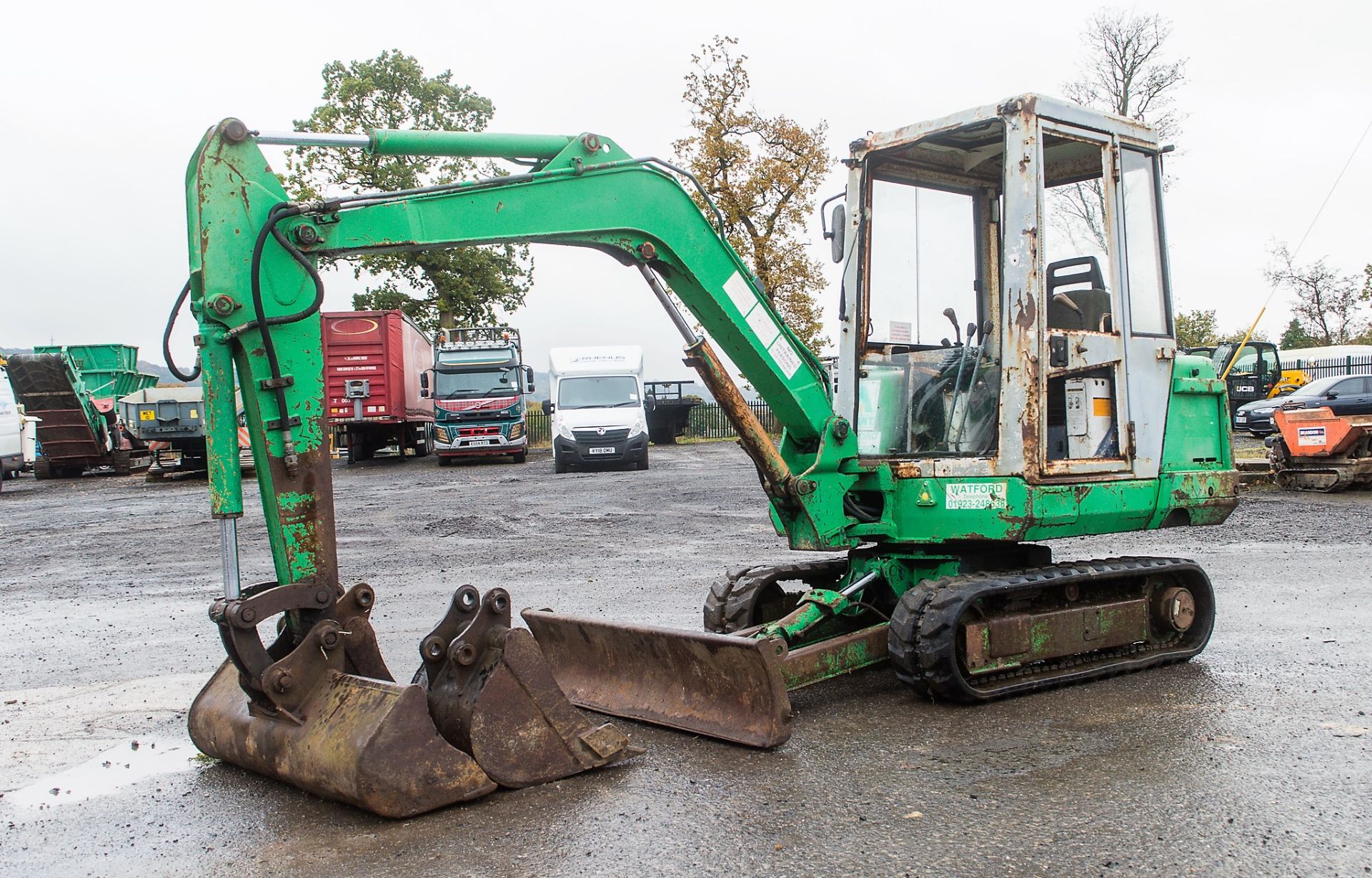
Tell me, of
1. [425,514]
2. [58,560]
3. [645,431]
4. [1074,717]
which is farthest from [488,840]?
[645,431]

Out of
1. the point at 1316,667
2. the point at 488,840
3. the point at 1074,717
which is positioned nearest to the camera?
the point at 488,840

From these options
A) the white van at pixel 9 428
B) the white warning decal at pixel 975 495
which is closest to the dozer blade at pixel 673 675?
the white warning decal at pixel 975 495

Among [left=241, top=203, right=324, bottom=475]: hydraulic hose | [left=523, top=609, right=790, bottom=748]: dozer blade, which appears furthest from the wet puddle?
[left=523, top=609, right=790, bottom=748]: dozer blade

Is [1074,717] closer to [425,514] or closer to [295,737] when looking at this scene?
[295,737]

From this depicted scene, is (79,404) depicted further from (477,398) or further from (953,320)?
(953,320)

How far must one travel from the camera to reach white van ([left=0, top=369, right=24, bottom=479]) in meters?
23.7

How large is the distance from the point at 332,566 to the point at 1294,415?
16268mm

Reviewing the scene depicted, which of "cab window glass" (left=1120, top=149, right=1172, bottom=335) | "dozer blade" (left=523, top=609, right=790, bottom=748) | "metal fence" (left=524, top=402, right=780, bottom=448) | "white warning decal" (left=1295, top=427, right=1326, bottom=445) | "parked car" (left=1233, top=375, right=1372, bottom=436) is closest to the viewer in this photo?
"dozer blade" (left=523, top=609, right=790, bottom=748)

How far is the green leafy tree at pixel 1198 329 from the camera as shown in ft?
150

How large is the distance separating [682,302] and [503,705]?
2.22 metres

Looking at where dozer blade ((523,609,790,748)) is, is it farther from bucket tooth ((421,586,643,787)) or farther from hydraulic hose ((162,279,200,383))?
hydraulic hose ((162,279,200,383))

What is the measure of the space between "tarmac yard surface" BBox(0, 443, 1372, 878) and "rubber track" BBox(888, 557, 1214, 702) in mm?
95

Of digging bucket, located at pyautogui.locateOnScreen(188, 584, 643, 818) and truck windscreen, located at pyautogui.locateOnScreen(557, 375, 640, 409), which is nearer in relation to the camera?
digging bucket, located at pyautogui.locateOnScreen(188, 584, 643, 818)

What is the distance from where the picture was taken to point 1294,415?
16750mm
